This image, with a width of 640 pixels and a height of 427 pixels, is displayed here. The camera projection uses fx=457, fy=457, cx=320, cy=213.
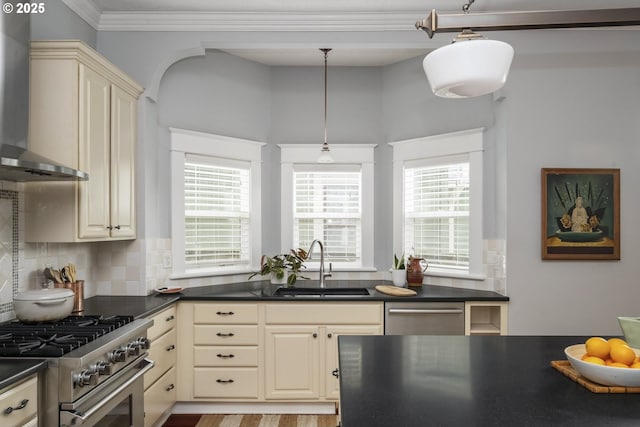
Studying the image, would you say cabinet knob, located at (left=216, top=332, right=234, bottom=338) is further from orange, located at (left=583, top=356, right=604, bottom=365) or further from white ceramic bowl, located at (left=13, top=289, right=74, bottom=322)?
orange, located at (left=583, top=356, right=604, bottom=365)

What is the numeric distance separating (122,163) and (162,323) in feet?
3.65

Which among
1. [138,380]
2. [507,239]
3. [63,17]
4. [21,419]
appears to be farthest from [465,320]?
[63,17]

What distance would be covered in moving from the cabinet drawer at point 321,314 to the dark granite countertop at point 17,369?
175 centimetres

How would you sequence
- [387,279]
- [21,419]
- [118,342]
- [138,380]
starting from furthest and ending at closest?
[387,279] < [138,380] < [118,342] < [21,419]

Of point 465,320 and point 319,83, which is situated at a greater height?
point 319,83

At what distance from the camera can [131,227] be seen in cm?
323

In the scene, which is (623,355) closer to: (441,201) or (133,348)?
(133,348)

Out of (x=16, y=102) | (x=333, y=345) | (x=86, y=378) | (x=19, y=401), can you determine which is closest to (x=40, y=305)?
(x=86, y=378)

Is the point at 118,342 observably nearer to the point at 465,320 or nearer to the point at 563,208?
the point at 465,320

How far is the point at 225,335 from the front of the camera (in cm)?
339

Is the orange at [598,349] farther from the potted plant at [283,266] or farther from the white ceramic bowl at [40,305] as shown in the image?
the potted plant at [283,266]

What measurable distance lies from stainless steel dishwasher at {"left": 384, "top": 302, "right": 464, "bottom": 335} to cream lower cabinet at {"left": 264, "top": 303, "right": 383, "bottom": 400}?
16 centimetres

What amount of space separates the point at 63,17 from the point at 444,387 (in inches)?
124

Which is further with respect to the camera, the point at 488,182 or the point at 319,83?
the point at 319,83
